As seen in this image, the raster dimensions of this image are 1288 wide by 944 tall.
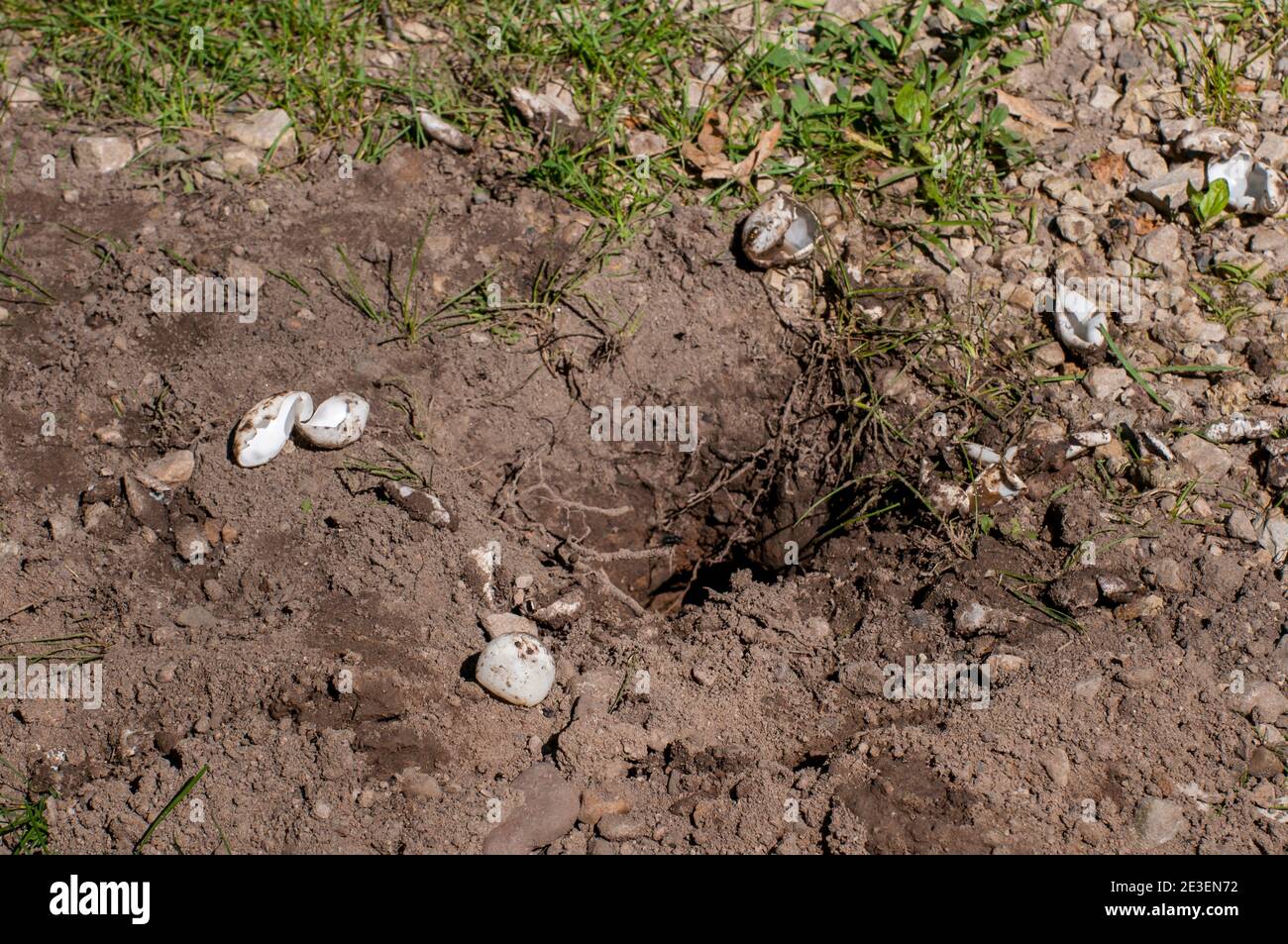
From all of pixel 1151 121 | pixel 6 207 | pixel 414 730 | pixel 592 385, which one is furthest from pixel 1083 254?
pixel 6 207

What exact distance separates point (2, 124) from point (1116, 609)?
3.78m

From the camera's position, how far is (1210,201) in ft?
10.1

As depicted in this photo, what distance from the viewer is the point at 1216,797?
2.26 metres

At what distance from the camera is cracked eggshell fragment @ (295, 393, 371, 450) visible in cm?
271

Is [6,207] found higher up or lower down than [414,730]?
higher up

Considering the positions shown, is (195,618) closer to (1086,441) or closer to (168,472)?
(168,472)

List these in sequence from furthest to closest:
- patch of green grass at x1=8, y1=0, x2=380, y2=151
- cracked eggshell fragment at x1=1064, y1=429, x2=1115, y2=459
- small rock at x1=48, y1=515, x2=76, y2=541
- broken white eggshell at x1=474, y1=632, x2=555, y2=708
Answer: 1. patch of green grass at x1=8, y1=0, x2=380, y2=151
2. cracked eggshell fragment at x1=1064, y1=429, x2=1115, y2=459
3. small rock at x1=48, y1=515, x2=76, y2=541
4. broken white eggshell at x1=474, y1=632, x2=555, y2=708

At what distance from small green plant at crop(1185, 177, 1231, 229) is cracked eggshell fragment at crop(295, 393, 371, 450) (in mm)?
2619

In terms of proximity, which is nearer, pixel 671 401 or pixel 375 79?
pixel 671 401

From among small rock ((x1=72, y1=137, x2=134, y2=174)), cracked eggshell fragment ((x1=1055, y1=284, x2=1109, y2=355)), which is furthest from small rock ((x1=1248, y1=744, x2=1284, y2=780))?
small rock ((x1=72, y1=137, x2=134, y2=174))

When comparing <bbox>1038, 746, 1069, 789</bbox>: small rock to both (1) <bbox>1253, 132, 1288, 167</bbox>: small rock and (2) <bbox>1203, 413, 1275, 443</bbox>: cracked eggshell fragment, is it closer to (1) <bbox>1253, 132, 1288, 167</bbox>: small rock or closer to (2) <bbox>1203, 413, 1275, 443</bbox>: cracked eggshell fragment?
(2) <bbox>1203, 413, 1275, 443</bbox>: cracked eggshell fragment

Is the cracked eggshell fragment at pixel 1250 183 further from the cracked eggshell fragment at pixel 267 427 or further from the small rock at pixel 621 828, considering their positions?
the cracked eggshell fragment at pixel 267 427

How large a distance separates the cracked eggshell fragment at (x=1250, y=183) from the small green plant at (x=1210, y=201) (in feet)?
0.12
